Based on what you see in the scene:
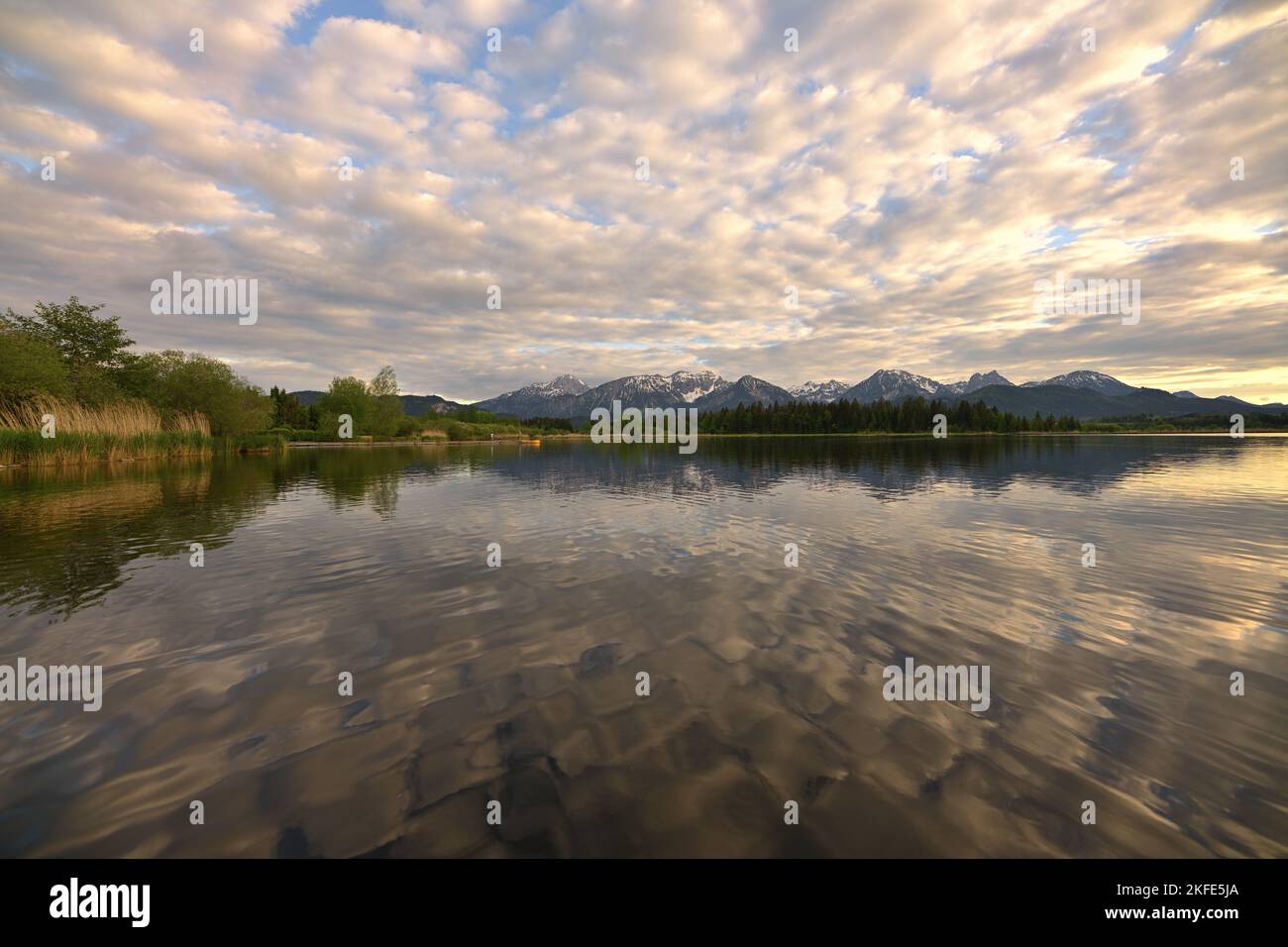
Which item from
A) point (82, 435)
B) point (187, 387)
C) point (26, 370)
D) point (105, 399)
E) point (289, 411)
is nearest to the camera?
point (82, 435)

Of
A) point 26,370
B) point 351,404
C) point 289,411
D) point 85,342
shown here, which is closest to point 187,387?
point 85,342

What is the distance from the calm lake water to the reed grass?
36216 millimetres

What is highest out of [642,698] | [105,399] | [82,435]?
[105,399]

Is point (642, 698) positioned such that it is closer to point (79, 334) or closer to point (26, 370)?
point (26, 370)

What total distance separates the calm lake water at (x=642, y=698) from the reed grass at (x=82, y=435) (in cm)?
3622

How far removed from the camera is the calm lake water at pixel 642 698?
5539 mm

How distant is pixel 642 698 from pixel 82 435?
65.3 meters

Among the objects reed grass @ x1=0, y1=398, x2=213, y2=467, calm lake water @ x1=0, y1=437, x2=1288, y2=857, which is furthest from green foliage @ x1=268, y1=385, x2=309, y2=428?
calm lake water @ x1=0, y1=437, x2=1288, y2=857

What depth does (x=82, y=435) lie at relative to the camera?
1844 inches

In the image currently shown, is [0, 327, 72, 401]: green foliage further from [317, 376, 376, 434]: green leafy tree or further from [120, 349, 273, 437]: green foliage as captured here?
[317, 376, 376, 434]: green leafy tree

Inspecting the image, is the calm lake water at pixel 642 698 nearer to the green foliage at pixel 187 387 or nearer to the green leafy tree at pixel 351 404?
the green foliage at pixel 187 387

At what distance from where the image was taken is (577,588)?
14.2 meters

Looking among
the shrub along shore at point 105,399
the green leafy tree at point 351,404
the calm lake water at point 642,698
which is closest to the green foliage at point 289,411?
the green leafy tree at point 351,404
